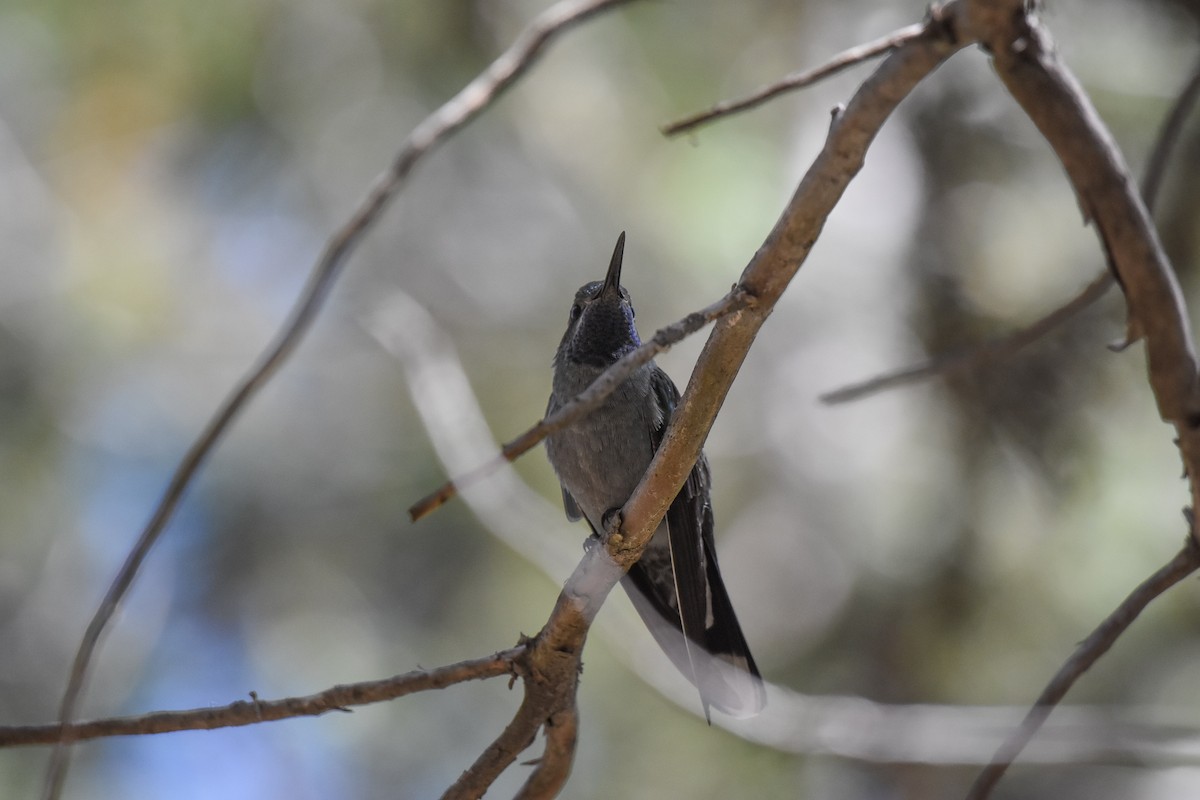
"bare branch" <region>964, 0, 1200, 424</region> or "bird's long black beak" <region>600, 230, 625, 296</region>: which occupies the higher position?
"bird's long black beak" <region>600, 230, 625, 296</region>

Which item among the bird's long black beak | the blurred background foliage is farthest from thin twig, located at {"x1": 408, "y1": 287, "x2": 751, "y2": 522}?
the blurred background foliage

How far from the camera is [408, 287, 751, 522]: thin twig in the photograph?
1.45 meters

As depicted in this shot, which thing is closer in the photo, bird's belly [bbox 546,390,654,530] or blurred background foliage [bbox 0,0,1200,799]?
bird's belly [bbox 546,390,654,530]

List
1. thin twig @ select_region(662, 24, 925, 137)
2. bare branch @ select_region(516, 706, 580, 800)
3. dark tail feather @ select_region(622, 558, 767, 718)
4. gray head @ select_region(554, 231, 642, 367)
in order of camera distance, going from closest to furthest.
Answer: thin twig @ select_region(662, 24, 925, 137), bare branch @ select_region(516, 706, 580, 800), dark tail feather @ select_region(622, 558, 767, 718), gray head @ select_region(554, 231, 642, 367)

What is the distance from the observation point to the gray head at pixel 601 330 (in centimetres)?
369

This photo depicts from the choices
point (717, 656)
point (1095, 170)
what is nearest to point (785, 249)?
point (1095, 170)

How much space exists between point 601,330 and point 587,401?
2.27 meters

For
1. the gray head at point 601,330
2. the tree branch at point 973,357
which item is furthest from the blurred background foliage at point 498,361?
the tree branch at point 973,357

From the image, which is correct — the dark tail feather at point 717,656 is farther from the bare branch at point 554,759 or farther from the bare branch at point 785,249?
the bare branch at point 785,249

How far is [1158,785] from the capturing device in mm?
5191

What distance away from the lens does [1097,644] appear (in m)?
1.78

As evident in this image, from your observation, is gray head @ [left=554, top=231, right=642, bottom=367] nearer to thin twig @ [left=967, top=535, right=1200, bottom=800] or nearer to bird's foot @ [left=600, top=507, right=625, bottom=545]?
bird's foot @ [left=600, top=507, right=625, bottom=545]

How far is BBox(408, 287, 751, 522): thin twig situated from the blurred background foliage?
3568 millimetres

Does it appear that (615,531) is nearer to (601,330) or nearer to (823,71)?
(823,71)
